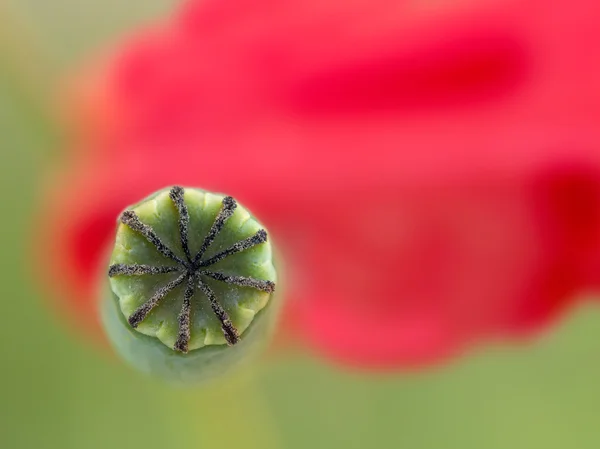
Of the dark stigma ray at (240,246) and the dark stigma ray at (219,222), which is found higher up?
the dark stigma ray at (219,222)

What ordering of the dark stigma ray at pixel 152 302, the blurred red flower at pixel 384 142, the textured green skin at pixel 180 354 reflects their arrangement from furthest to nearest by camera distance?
1. the blurred red flower at pixel 384 142
2. the textured green skin at pixel 180 354
3. the dark stigma ray at pixel 152 302

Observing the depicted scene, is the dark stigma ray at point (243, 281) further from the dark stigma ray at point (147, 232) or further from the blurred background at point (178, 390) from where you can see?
the blurred background at point (178, 390)

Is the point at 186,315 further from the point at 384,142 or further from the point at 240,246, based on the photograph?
the point at 384,142

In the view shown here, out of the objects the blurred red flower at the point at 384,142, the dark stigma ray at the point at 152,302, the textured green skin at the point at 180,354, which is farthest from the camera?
the blurred red flower at the point at 384,142

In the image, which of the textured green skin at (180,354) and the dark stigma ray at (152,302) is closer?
the dark stigma ray at (152,302)

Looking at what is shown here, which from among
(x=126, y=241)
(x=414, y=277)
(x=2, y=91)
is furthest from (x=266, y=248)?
(x=2, y=91)

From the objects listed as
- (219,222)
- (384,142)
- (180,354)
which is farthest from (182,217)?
(384,142)

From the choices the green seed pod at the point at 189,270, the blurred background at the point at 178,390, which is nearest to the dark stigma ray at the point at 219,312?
the green seed pod at the point at 189,270
